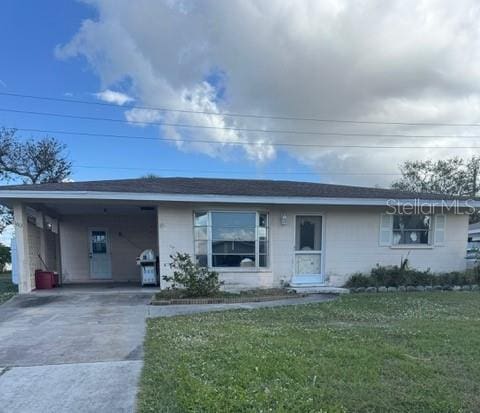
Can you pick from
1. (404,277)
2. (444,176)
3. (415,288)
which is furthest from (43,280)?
(444,176)

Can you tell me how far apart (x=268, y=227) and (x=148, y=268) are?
420 centimetres

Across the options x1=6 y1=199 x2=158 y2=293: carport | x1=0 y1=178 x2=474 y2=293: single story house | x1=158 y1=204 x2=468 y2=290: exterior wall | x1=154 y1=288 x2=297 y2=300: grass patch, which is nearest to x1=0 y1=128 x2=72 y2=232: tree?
x1=6 y1=199 x2=158 y2=293: carport

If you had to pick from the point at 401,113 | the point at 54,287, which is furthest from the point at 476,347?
the point at 401,113

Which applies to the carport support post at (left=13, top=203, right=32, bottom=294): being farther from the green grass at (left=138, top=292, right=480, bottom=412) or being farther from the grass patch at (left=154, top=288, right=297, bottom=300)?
the green grass at (left=138, top=292, right=480, bottom=412)

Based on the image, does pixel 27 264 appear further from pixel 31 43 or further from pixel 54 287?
pixel 31 43

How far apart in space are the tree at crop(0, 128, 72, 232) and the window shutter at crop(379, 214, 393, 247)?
2195 centimetres

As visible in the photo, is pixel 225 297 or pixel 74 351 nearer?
pixel 74 351

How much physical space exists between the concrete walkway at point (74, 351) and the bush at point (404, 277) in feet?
10.3

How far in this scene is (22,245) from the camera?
9.44 metres

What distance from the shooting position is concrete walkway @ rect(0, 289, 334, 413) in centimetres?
315

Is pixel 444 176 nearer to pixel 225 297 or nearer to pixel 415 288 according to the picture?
pixel 415 288

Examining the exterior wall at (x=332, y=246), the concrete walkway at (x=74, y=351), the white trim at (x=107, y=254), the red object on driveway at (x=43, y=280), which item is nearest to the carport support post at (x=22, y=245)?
the red object on driveway at (x=43, y=280)

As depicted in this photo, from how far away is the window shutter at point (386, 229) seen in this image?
10867mm

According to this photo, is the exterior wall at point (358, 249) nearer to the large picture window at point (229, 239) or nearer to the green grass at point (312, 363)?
the large picture window at point (229, 239)
